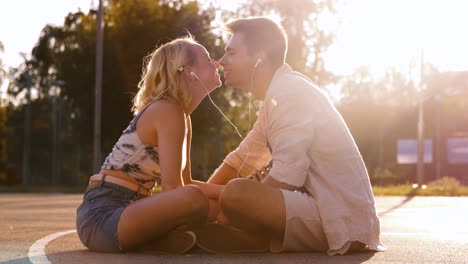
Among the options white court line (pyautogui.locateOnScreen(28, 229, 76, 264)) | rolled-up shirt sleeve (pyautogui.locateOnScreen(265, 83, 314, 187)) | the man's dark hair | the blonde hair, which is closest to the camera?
rolled-up shirt sleeve (pyautogui.locateOnScreen(265, 83, 314, 187))

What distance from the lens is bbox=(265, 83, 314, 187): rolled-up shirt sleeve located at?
5.62m

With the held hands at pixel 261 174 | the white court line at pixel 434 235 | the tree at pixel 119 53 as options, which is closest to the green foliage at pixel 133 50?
the tree at pixel 119 53

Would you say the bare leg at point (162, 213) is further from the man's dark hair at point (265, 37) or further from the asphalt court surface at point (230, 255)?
the man's dark hair at point (265, 37)

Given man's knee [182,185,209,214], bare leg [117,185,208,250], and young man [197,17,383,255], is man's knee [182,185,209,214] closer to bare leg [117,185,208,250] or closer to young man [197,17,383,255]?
bare leg [117,185,208,250]

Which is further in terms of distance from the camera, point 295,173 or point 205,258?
point 205,258

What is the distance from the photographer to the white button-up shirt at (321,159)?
5.67 m

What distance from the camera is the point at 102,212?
19.9 ft

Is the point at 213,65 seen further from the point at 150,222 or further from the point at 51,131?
the point at 51,131

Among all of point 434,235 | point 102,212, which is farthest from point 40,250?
point 434,235

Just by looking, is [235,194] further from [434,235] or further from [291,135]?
[434,235]

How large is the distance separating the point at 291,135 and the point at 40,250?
217cm

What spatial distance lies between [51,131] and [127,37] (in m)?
20.2

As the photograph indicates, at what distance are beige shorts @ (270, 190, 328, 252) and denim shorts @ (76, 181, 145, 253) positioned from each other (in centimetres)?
107

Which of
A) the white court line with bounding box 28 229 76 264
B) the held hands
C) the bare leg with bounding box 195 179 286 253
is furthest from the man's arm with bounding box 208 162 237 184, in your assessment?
the white court line with bounding box 28 229 76 264
